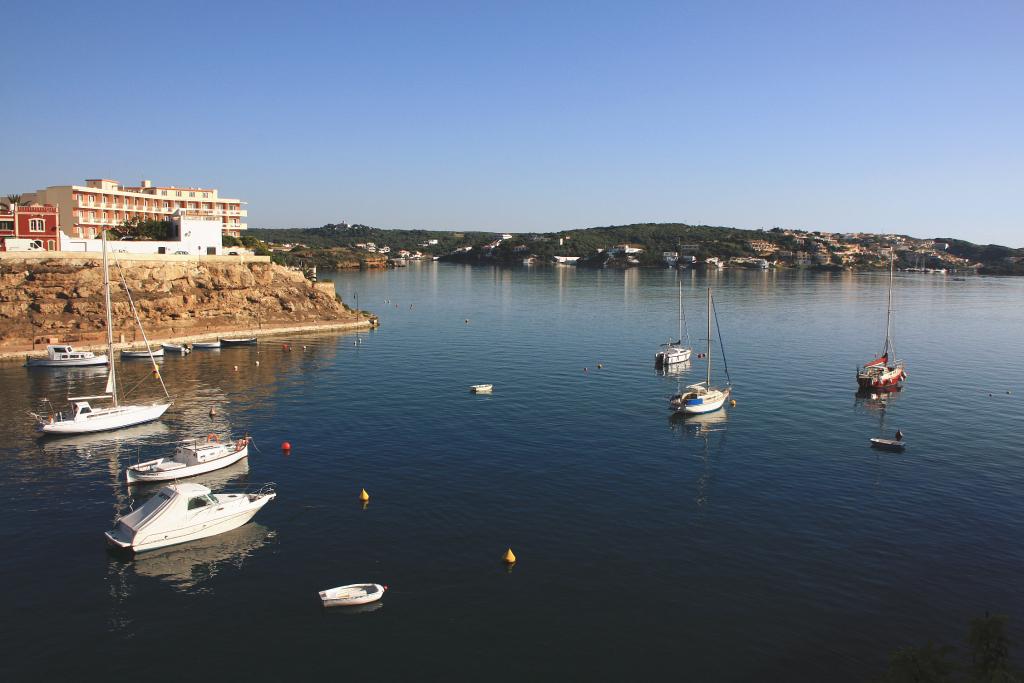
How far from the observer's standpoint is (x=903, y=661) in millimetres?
16672

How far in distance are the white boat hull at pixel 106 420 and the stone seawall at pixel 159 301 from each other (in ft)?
126

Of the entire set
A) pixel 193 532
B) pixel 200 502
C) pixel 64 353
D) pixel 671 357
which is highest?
pixel 64 353

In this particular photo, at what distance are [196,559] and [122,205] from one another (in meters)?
128

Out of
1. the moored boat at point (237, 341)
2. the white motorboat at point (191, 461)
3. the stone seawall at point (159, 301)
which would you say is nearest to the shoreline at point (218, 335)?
the stone seawall at point (159, 301)

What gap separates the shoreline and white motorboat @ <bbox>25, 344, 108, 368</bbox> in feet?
15.4

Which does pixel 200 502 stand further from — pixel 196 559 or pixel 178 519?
pixel 196 559

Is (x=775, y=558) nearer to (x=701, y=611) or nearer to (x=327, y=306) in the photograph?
(x=701, y=611)

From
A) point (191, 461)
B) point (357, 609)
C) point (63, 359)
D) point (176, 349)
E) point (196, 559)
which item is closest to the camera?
point (357, 609)

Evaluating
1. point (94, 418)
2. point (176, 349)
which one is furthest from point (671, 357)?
point (176, 349)

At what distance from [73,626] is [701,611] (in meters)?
26.0

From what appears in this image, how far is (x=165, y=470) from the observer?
143ft

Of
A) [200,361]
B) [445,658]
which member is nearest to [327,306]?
[200,361]

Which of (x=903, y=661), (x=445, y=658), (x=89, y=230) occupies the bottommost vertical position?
(x=445, y=658)

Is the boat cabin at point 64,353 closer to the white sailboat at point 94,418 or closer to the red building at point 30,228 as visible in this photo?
the white sailboat at point 94,418
